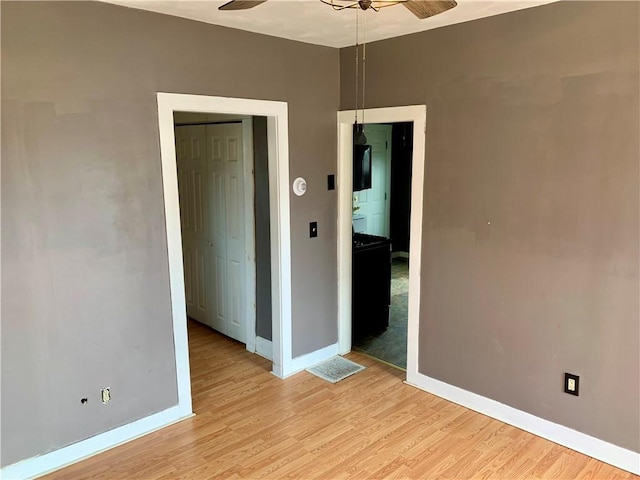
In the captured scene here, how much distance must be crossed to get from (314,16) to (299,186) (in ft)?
3.96

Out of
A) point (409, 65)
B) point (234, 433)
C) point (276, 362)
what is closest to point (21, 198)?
point (234, 433)

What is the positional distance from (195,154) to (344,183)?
1484 millimetres

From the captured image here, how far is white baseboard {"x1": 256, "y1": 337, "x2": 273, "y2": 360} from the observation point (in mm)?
4102

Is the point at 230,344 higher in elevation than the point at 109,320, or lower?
lower

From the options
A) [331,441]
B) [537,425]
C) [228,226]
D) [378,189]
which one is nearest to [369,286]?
[228,226]

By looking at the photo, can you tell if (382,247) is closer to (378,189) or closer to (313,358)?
(313,358)

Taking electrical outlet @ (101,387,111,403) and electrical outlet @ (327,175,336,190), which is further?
electrical outlet @ (327,175,336,190)

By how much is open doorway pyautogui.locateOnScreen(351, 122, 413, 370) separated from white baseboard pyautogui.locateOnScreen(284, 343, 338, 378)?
300 millimetres

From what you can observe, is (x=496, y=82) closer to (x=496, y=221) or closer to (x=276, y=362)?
(x=496, y=221)

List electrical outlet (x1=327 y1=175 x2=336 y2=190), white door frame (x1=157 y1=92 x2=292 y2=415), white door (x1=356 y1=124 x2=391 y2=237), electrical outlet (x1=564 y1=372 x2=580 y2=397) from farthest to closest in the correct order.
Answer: white door (x1=356 y1=124 x2=391 y2=237) → electrical outlet (x1=327 y1=175 x2=336 y2=190) → white door frame (x1=157 y1=92 x2=292 y2=415) → electrical outlet (x1=564 y1=372 x2=580 y2=397)

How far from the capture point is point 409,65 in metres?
3.36

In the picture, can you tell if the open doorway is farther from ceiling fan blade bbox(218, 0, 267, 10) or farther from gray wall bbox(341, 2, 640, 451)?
ceiling fan blade bbox(218, 0, 267, 10)

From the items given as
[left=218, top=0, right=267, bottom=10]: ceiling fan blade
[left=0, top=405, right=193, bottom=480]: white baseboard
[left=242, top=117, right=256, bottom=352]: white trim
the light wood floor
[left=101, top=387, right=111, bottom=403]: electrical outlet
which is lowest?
the light wood floor

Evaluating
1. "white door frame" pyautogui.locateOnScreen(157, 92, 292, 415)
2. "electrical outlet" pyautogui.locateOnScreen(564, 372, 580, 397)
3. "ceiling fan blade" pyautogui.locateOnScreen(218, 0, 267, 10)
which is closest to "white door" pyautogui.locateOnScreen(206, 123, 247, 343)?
"white door frame" pyautogui.locateOnScreen(157, 92, 292, 415)
